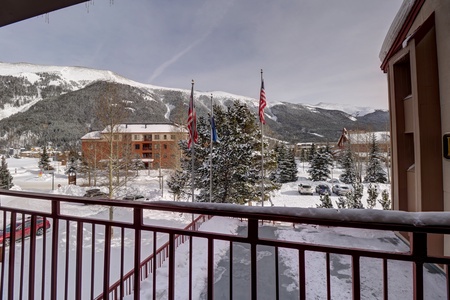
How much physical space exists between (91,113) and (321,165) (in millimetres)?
19964

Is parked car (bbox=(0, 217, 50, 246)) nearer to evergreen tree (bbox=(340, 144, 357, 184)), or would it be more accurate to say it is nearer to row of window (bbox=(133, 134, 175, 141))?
evergreen tree (bbox=(340, 144, 357, 184))

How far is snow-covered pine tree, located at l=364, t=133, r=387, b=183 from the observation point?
1684 centimetres

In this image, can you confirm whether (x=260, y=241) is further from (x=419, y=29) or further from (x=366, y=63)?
(x=366, y=63)

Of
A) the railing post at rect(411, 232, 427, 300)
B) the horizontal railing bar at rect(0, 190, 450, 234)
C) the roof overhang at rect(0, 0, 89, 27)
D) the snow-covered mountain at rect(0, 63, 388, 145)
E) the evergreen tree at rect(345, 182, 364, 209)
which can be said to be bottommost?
the evergreen tree at rect(345, 182, 364, 209)

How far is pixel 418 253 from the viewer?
0.88 metres

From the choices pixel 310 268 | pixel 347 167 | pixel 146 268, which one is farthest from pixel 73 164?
pixel 347 167

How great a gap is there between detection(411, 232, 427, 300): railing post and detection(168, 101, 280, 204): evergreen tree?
37.7 feet

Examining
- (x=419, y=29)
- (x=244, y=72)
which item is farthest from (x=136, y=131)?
(x=419, y=29)

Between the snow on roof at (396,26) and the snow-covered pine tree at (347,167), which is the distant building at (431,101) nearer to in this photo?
the snow on roof at (396,26)

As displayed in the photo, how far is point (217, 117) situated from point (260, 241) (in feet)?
41.4

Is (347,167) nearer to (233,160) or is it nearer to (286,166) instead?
(286,166)

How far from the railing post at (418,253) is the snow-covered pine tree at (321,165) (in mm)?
21767

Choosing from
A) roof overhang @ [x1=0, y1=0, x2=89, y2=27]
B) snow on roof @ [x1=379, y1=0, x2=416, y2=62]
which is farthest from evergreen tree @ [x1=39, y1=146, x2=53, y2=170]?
snow on roof @ [x1=379, y1=0, x2=416, y2=62]

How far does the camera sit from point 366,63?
327 inches
